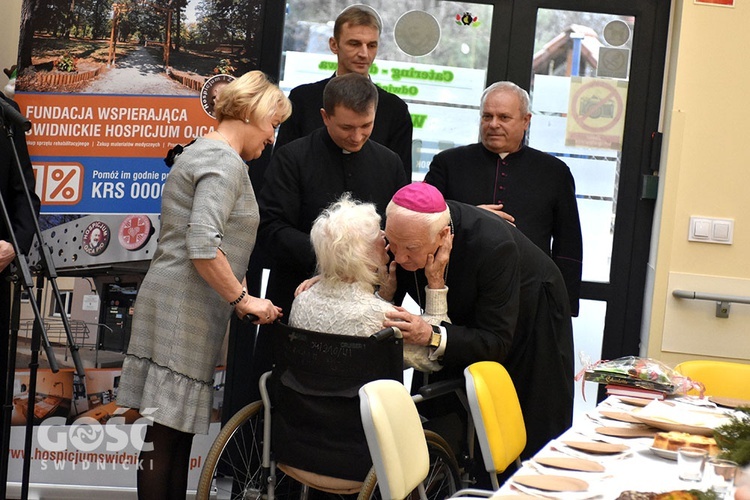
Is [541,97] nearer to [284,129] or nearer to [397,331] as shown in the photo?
[284,129]

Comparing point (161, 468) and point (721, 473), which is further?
point (161, 468)

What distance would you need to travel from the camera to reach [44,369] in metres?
3.91

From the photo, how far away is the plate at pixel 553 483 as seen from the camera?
1840 millimetres

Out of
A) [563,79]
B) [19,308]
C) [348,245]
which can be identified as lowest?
[19,308]

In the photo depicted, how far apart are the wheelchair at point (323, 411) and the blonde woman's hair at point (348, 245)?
0.61 ft

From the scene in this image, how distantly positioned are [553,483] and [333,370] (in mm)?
870

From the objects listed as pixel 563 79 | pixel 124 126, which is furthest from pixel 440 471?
pixel 563 79

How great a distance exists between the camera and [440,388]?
9.01ft

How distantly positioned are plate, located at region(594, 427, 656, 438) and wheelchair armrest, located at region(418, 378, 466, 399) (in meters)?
0.50

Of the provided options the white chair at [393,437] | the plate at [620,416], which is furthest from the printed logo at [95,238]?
the plate at [620,416]

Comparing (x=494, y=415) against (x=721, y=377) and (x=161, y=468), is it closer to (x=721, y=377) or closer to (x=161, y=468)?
(x=161, y=468)

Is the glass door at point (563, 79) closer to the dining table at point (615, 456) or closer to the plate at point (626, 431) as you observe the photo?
the dining table at point (615, 456)

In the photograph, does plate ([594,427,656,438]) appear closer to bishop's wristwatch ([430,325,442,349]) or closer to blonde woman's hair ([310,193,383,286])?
bishop's wristwatch ([430,325,442,349])

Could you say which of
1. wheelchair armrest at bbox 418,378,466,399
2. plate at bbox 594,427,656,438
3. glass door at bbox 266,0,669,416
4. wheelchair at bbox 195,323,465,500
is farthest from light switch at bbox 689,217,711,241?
plate at bbox 594,427,656,438
